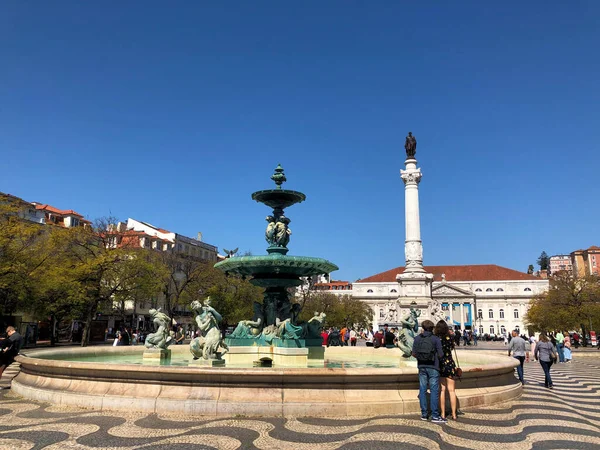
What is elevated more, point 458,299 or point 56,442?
point 458,299

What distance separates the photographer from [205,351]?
9.90 meters

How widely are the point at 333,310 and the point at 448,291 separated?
47558 mm

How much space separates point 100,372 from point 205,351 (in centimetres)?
248

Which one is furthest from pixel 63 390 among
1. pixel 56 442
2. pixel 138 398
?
pixel 56 442

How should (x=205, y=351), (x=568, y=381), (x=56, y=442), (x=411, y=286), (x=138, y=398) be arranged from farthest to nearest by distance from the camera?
1. (x=411, y=286)
2. (x=568, y=381)
3. (x=205, y=351)
4. (x=138, y=398)
5. (x=56, y=442)

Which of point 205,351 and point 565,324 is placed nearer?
point 205,351

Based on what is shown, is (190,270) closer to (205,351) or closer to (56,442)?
(205,351)

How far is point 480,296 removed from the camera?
342 feet

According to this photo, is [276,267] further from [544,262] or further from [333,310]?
[544,262]

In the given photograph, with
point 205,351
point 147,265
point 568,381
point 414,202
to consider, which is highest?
point 414,202

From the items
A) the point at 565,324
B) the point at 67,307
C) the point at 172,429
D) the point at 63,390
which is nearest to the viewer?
the point at 172,429

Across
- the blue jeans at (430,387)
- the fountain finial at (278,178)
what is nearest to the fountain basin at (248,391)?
the blue jeans at (430,387)

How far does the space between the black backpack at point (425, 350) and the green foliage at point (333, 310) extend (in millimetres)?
45339

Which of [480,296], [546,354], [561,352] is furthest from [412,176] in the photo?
[480,296]
